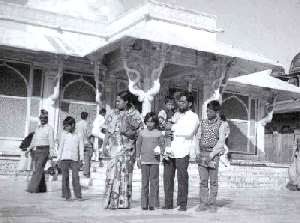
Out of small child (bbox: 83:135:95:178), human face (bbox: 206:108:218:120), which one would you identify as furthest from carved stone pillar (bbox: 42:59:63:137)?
human face (bbox: 206:108:218:120)

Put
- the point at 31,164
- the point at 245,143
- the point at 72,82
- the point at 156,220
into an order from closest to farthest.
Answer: the point at 156,220 < the point at 31,164 < the point at 72,82 < the point at 245,143

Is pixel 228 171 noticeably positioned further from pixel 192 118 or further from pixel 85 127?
pixel 192 118

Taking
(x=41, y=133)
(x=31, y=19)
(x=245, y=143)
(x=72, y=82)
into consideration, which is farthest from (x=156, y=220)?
(x=245, y=143)

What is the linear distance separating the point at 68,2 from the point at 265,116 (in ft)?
28.6

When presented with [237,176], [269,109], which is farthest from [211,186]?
[269,109]

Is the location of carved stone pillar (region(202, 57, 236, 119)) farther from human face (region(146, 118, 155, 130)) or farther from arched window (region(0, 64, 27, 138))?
human face (region(146, 118, 155, 130))

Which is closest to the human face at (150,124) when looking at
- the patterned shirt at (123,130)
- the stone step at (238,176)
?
the patterned shirt at (123,130)

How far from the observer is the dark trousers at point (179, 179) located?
5594 millimetres

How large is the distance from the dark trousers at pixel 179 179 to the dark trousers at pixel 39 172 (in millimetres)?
2903

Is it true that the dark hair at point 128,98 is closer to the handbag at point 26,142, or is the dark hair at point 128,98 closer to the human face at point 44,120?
the human face at point 44,120

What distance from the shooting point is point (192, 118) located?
577cm

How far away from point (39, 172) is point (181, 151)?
10.7ft

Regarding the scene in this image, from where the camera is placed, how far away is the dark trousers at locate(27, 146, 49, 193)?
25.1 feet

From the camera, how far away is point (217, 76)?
39.3 feet
